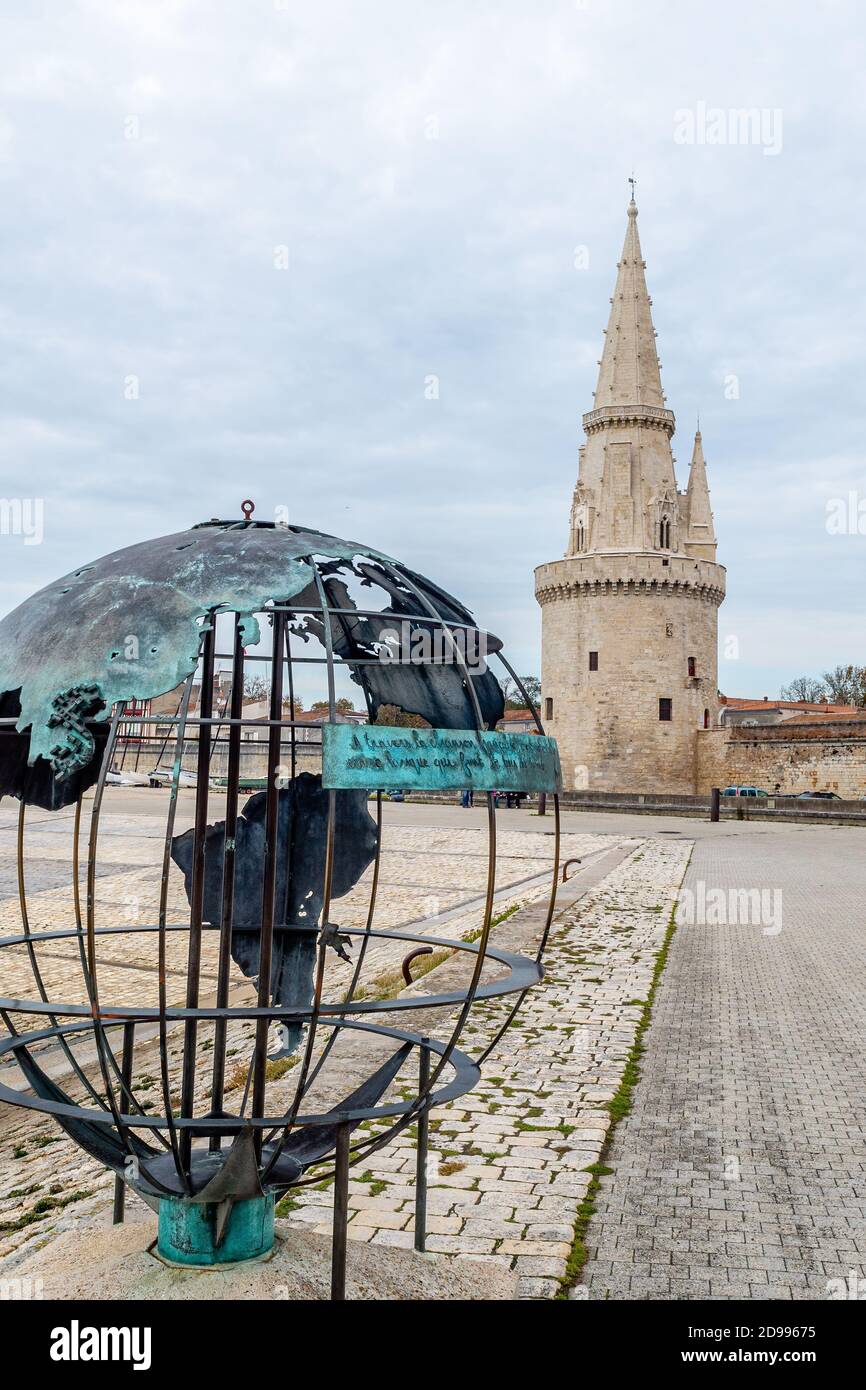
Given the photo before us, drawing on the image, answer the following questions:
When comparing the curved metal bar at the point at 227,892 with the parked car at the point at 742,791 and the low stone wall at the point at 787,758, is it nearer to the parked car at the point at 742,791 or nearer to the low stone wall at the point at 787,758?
the parked car at the point at 742,791

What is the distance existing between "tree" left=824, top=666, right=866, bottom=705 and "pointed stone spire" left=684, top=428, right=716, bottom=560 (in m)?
34.5

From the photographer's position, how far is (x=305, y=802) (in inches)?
211

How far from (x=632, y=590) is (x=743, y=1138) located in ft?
154

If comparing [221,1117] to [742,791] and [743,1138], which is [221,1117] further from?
[742,791]

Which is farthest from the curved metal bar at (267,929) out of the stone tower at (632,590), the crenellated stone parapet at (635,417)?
the crenellated stone parapet at (635,417)

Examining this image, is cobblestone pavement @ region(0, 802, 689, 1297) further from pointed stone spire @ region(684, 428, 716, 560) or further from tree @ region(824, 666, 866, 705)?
tree @ region(824, 666, 866, 705)

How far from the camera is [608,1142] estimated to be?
20.2 ft

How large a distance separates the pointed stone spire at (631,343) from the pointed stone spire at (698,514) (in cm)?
524

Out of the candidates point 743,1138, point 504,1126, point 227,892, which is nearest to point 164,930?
point 227,892

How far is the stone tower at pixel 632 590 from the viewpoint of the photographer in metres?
51.6
